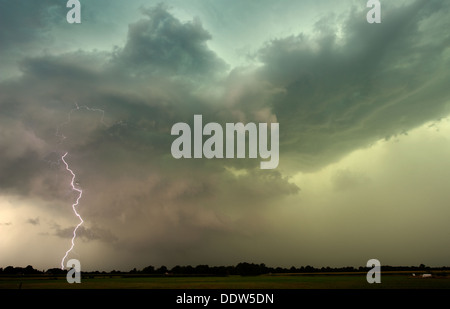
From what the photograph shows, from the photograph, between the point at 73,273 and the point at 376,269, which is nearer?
the point at 376,269
